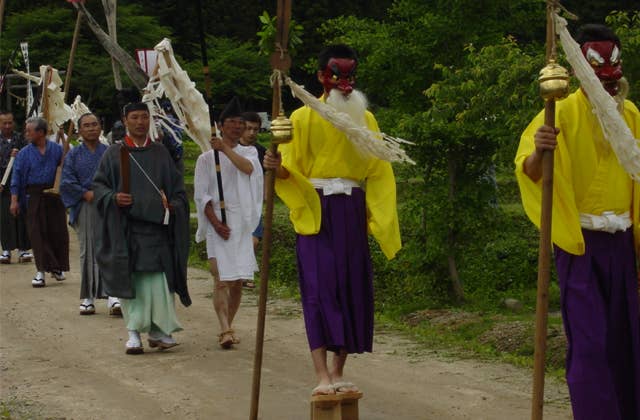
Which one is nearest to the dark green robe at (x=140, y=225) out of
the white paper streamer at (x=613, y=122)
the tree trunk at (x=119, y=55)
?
the white paper streamer at (x=613, y=122)

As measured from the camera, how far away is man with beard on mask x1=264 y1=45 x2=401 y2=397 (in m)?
7.49

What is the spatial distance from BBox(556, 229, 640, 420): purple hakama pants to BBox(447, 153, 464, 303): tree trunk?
536 centimetres

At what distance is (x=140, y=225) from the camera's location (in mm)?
10070

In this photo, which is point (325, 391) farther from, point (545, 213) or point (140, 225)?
point (140, 225)

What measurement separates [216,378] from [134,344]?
4.30 ft

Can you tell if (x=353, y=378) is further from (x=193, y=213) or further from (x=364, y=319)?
(x=193, y=213)

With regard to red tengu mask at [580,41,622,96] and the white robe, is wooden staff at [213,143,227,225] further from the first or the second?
red tengu mask at [580,41,622,96]

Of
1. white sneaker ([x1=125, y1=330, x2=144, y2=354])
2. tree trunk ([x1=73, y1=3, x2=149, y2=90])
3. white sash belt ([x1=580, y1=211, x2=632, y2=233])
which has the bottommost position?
white sneaker ([x1=125, y1=330, x2=144, y2=354])

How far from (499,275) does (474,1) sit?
9.54 feet

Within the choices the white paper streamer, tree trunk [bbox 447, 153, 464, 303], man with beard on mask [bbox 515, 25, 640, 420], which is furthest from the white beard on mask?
tree trunk [bbox 447, 153, 464, 303]

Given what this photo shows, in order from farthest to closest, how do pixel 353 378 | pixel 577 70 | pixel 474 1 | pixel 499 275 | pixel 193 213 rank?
1. pixel 193 213
2. pixel 499 275
3. pixel 474 1
4. pixel 353 378
5. pixel 577 70

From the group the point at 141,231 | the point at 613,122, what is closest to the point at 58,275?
the point at 141,231

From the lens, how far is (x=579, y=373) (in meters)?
6.01

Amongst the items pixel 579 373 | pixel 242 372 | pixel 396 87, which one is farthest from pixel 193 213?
pixel 579 373
